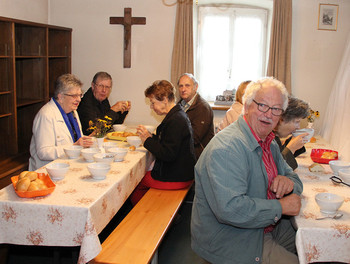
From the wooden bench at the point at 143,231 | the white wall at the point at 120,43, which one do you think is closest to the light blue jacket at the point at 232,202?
the wooden bench at the point at 143,231

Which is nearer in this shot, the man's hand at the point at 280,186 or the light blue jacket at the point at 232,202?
the light blue jacket at the point at 232,202

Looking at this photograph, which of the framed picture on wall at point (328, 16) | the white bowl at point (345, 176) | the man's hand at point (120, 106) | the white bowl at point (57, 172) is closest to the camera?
the white bowl at point (57, 172)

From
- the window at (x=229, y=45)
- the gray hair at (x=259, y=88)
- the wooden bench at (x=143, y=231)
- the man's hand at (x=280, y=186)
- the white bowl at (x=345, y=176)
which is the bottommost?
the wooden bench at (x=143, y=231)

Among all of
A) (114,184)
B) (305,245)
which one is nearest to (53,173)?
(114,184)

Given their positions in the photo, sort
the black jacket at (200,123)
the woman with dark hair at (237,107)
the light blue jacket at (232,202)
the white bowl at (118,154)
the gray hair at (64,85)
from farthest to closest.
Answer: the black jacket at (200,123) < the woman with dark hair at (237,107) < the gray hair at (64,85) < the white bowl at (118,154) < the light blue jacket at (232,202)

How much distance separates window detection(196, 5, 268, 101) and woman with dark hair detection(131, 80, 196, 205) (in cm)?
236

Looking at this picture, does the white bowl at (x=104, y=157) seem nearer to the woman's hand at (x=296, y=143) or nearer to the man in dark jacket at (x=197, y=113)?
the woman's hand at (x=296, y=143)

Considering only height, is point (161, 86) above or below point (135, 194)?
above

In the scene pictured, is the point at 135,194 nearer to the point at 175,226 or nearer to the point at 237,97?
the point at 175,226

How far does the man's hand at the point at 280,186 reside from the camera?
6.96 feet

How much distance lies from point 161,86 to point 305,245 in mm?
1706

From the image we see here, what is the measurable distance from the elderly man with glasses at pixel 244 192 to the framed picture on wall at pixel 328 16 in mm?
3457

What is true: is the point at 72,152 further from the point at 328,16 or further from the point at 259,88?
the point at 328,16

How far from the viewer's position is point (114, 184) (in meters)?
2.50
